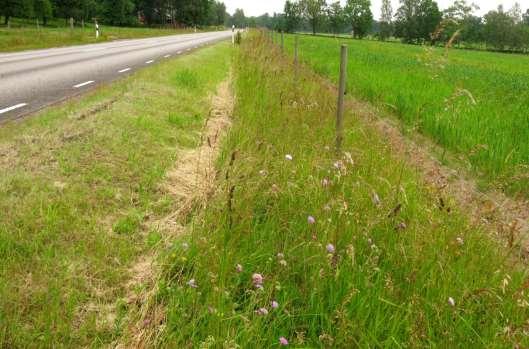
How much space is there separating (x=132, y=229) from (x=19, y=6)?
4970 cm

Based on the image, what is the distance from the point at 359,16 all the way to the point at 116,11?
64506mm

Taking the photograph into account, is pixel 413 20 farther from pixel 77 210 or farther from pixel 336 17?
pixel 77 210

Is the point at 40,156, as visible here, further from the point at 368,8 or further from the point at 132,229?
the point at 368,8

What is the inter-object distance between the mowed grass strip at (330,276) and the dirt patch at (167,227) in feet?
0.29

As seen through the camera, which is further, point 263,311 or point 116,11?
point 116,11

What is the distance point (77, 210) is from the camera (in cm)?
342

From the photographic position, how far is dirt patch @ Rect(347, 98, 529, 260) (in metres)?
3.74

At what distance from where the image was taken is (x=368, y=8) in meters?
114

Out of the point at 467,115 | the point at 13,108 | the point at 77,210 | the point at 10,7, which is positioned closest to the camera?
the point at 77,210

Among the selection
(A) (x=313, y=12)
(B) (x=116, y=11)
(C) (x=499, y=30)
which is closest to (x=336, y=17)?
(A) (x=313, y=12)

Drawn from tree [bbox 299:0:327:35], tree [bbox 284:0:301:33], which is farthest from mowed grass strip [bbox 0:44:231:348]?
tree [bbox 284:0:301:33]

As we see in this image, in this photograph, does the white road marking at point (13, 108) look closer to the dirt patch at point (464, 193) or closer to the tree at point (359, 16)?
the dirt patch at point (464, 193)

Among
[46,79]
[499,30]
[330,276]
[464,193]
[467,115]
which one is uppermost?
[499,30]

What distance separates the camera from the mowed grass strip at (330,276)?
223cm
